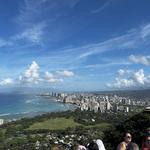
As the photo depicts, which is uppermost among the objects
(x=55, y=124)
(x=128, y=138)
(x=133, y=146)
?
(x=128, y=138)

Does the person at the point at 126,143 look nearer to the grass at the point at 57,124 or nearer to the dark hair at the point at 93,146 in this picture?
the dark hair at the point at 93,146

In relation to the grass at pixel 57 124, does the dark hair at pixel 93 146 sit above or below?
above

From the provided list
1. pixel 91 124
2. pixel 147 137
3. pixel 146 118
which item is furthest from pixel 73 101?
pixel 147 137

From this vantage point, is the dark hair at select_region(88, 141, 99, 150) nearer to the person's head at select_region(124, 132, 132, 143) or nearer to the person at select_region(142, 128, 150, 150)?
the person's head at select_region(124, 132, 132, 143)

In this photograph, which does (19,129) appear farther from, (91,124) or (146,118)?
(146,118)

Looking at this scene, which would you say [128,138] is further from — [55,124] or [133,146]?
[55,124]

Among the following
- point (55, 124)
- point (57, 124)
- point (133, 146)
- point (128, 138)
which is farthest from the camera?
point (55, 124)

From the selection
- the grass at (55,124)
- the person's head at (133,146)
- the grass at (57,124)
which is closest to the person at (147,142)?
the person's head at (133,146)

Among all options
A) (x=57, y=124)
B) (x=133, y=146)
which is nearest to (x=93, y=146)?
(x=133, y=146)
